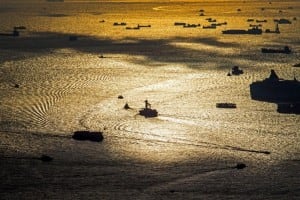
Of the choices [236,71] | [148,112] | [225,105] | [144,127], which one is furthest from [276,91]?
[144,127]

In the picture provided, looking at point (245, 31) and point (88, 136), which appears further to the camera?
point (245, 31)

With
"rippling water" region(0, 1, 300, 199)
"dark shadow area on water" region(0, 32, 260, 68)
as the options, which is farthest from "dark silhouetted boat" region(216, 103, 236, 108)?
"dark shadow area on water" region(0, 32, 260, 68)

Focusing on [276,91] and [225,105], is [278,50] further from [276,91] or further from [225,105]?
[225,105]

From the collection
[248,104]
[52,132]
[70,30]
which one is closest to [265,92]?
[248,104]

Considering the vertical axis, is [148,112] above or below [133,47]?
below

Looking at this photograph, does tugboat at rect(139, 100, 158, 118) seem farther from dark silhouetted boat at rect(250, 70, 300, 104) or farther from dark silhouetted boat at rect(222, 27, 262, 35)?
dark silhouetted boat at rect(222, 27, 262, 35)

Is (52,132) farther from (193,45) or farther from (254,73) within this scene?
(193,45)
